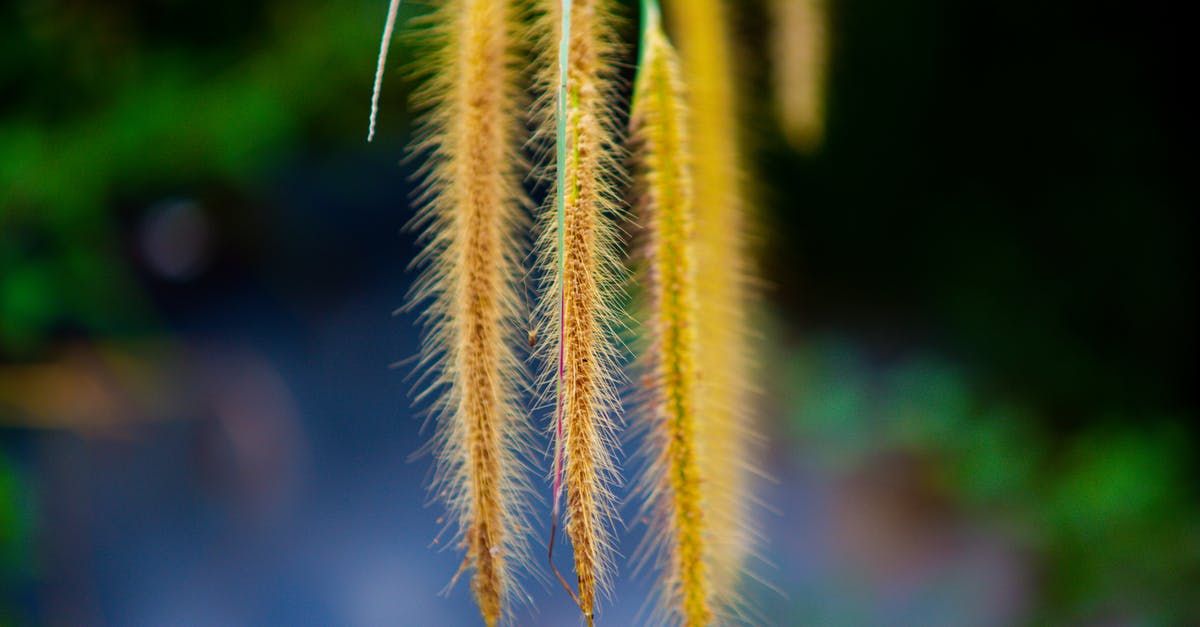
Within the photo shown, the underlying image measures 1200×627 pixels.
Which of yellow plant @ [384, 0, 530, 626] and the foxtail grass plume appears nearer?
yellow plant @ [384, 0, 530, 626]

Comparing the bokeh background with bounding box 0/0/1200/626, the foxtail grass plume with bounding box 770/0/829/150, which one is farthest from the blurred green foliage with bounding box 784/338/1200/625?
the foxtail grass plume with bounding box 770/0/829/150

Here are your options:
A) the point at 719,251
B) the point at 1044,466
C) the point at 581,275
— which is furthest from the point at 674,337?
the point at 1044,466

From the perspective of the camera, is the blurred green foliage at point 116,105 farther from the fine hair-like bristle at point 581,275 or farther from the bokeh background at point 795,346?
the fine hair-like bristle at point 581,275

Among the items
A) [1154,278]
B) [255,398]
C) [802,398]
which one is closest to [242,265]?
[255,398]

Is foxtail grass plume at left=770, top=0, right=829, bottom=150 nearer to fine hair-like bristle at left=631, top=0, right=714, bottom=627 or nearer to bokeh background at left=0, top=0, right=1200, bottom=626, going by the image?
fine hair-like bristle at left=631, top=0, right=714, bottom=627

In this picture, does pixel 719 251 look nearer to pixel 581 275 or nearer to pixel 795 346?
pixel 581 275

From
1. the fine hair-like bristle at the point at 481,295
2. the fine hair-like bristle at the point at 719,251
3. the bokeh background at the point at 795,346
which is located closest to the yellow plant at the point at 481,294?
the fine hair-like bristle at the point at 481,295

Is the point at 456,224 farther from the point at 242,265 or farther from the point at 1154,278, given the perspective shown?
the point at 242,265
